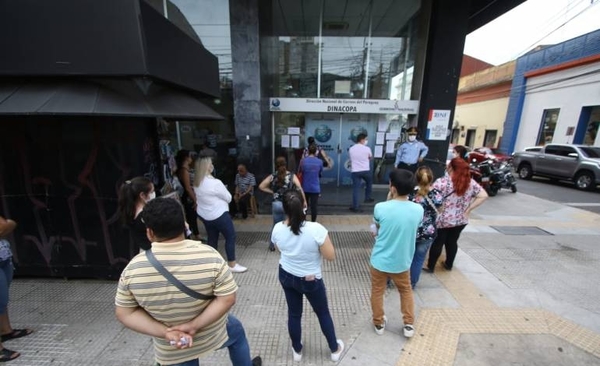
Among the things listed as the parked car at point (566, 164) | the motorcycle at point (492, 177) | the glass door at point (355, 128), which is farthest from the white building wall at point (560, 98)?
the glass door at point (355, 128)

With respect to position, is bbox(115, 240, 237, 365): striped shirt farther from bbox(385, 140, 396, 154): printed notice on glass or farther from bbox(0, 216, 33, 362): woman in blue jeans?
→ bbox(385, 140, 396, 154): printed notice on glass

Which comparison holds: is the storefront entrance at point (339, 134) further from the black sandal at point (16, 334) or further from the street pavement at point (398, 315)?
the black sandal at point (16, 334)

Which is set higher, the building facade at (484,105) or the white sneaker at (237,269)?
the building facade at (484,105)

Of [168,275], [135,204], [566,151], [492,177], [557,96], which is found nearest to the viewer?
[168,275]

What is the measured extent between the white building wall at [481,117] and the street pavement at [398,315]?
18.8m

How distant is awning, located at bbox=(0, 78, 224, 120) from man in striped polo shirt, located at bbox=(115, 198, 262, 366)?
1.58 meters

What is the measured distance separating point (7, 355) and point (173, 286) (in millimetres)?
2451

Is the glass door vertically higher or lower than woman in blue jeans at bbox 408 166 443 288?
higher

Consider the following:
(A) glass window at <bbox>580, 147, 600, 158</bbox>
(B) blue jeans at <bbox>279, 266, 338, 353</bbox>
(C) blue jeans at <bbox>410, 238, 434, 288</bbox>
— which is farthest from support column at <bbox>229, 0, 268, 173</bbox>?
(A) glass window at <bbox>580, 147, 600, 158</bbox>

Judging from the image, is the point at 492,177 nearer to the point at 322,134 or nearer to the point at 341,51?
the point at 322,134

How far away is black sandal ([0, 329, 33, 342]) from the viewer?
258 centimetres

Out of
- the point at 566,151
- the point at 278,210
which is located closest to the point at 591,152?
the point at 566,151

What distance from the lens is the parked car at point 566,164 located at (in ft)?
32.9

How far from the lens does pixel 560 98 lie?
46.9 feet
